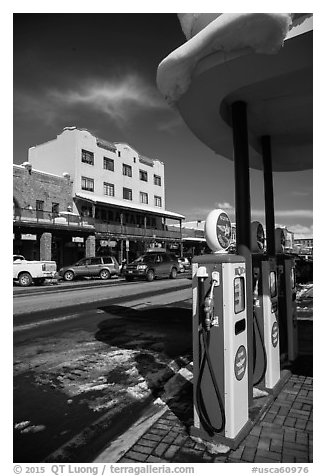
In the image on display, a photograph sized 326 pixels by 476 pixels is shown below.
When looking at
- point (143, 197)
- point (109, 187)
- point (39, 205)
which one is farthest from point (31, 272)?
point (143, 197)

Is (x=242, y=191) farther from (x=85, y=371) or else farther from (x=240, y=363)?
(x=85, y=371)

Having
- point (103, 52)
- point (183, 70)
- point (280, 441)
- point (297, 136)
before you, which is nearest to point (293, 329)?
point (280, 441)

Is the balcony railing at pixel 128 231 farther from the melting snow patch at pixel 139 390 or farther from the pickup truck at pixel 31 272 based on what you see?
the melting snow patch at pixel 139 390

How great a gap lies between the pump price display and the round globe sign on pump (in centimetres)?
93

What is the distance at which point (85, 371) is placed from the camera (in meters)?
5.07

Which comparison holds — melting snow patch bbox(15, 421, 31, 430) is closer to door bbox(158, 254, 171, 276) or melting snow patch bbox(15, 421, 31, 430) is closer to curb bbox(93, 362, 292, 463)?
curb bbox(93, 362, 292, 463)

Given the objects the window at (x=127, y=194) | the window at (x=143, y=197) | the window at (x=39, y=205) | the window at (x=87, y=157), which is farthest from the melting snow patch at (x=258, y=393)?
the window at (x=143, y=197)

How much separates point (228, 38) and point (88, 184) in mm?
32554

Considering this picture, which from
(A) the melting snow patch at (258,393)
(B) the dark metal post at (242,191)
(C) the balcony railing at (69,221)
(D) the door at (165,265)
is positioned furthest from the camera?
(C) the balcony railing at (69,221)

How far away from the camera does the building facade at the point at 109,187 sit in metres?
32.7

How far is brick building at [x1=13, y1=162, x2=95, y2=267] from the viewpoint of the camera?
26.1 meters

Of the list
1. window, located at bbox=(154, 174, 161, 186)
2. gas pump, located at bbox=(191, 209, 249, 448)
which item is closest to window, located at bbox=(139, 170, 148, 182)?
window, located at bbox=(154, 174, 161, 186)

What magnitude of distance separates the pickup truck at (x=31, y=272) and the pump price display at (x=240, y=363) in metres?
17.1
